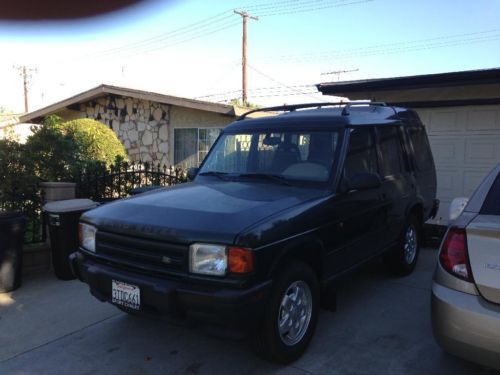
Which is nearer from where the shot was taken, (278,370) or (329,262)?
(278,370)

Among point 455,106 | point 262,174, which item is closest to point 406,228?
point 262,174

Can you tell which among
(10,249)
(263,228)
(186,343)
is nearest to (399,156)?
(263,228)

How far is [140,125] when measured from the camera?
17.2 meters

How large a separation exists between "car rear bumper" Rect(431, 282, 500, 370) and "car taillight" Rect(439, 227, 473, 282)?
124mm

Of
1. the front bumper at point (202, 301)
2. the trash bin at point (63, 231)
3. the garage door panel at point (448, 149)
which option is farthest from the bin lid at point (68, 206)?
the garage door panel at point (448, 149)

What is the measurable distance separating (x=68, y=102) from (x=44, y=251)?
14.1m

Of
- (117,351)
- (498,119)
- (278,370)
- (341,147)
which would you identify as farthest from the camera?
(498,119)

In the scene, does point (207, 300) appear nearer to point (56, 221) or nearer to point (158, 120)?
point (56, 221)

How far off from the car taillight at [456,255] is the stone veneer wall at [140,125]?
1423 cm

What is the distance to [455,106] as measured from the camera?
8.46 metres

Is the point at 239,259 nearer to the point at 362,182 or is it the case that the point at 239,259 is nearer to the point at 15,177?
the point at 362,182

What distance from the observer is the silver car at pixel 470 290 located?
8.58 feet

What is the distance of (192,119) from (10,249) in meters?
11.2

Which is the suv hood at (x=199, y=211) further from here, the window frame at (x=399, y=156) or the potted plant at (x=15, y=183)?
the potted plant at (x=15, y=183)
